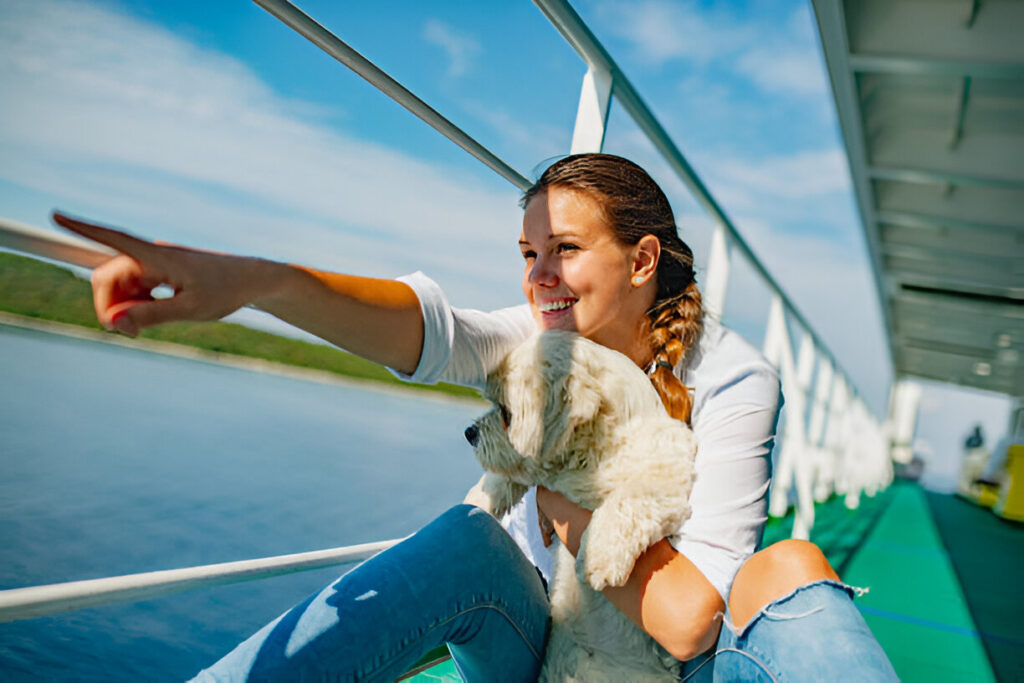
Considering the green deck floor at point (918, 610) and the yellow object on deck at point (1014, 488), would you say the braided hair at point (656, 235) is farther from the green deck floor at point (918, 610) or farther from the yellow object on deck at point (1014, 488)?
the yellow object on deck at point (1014, 488)

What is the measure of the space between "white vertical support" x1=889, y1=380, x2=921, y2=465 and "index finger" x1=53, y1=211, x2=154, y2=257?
77.8ft

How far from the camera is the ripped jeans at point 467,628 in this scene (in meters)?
0.78

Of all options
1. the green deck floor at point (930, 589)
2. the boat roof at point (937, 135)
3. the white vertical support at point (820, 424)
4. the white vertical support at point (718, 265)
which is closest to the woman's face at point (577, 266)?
the green deck floor at point (930, 589)

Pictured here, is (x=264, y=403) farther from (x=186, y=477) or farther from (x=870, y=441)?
(x=870, y=441)

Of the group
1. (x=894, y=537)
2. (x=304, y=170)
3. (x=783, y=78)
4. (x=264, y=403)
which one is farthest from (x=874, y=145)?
(x=264, y=403)

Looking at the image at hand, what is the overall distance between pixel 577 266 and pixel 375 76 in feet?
1.48

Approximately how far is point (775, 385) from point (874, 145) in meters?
5.14

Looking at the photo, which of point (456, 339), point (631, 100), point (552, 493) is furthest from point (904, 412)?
point (456, 339)

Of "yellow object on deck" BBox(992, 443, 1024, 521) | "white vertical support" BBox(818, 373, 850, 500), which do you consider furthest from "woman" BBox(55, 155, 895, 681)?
"yellow object on deck" BBox(992, 443, 1024, 521)

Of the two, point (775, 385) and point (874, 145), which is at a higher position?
point (874, 145)

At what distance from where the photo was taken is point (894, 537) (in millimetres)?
5758

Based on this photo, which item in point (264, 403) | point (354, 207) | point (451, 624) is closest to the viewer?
point (451, 624)

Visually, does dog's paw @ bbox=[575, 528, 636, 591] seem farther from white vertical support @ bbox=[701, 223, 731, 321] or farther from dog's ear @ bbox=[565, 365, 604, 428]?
white vertical support @ bbox=[701, 223, 731, 321]

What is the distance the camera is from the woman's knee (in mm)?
821
